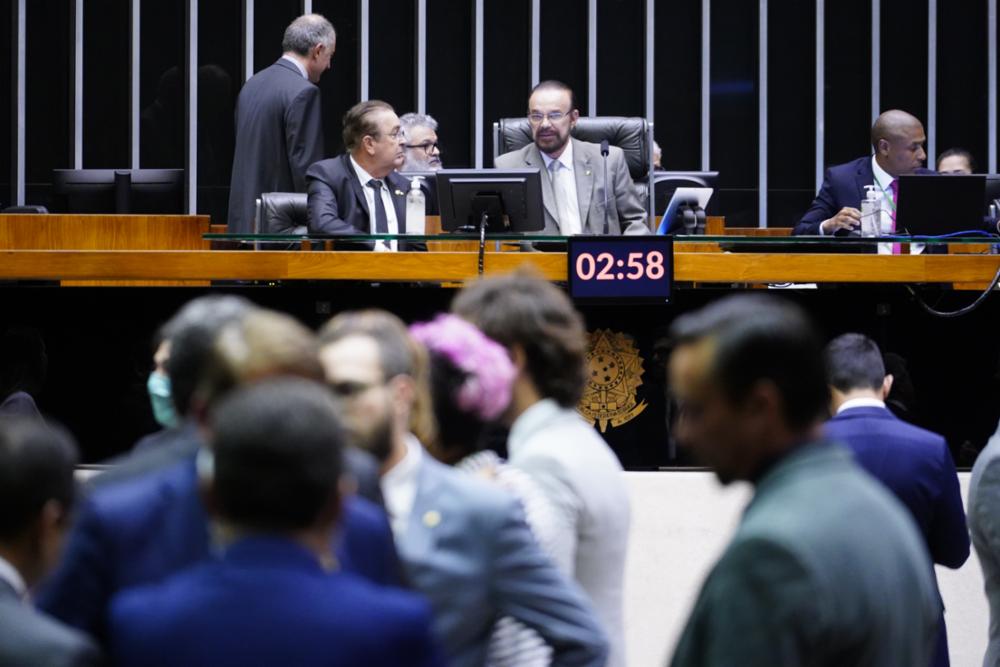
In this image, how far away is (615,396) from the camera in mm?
5383

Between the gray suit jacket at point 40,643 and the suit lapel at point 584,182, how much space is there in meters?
5.38

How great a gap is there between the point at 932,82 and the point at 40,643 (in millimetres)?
11969

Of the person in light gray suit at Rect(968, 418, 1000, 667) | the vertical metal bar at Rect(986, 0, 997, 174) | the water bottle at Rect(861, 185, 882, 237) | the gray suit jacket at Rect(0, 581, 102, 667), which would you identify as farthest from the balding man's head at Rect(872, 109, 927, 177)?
the gray suit jacket at Rect(0, 581, 102, 667)

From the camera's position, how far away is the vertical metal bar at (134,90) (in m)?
12.3

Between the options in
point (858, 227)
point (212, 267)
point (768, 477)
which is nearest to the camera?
point (768, 477)

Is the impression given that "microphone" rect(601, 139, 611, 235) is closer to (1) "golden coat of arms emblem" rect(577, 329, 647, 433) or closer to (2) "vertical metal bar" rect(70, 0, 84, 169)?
(1) "golden coat of arms emblem" rect(577, 329, 647, 433)

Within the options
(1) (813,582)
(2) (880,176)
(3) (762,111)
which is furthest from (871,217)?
(3) (762,111)

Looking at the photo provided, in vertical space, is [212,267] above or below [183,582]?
above

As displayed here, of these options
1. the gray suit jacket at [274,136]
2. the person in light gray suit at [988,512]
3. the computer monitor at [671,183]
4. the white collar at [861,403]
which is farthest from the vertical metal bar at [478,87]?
the person in light gray suit at [988,512]

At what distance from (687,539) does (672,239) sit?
98cm

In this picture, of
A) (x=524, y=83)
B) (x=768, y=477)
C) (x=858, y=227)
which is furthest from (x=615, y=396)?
(x=524, y=83)

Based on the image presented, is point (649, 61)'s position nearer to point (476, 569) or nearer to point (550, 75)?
point (550, 75)

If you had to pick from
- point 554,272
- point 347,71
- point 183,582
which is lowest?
point 183,582

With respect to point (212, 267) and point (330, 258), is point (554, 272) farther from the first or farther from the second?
point (212, 267)
